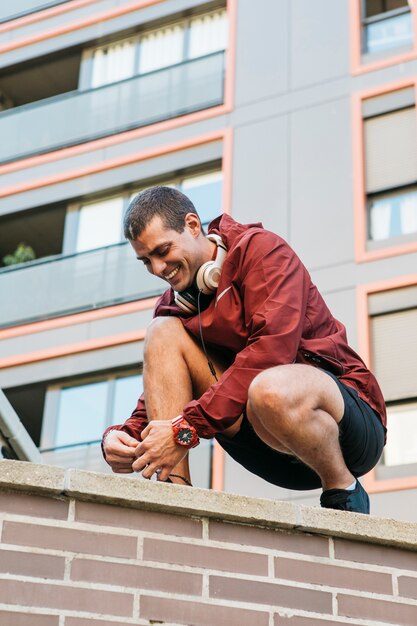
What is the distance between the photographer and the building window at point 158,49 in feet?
63.4

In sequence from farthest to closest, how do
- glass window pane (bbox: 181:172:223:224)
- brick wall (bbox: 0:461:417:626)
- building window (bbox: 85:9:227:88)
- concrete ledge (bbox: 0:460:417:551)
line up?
1. building window (bbox: 85:9:227:88)
2. glass window pane (bbox: 181:172:223:224)
3. concrete ledge (bbox: 0:460:417:551)
4. brick wall (bbox: 0:461:417:626)

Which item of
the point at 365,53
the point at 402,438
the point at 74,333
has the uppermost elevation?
the point at 365,53

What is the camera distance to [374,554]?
3535mm

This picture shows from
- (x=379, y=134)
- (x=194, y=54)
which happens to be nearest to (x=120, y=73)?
(x=194, y=54)

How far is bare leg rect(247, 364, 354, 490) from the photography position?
11.9 feet

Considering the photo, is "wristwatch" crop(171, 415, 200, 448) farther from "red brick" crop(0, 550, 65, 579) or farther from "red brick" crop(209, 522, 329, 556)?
"red brick" crop(0, 550, 65, 579)

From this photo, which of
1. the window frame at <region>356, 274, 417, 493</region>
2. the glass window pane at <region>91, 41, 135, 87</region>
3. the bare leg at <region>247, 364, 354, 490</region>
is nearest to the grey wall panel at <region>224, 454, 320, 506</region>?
the window frame at <region>356, 274, 417, 493</region>

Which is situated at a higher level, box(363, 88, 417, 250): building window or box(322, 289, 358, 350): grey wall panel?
box(363, 88, 417, 250): building window

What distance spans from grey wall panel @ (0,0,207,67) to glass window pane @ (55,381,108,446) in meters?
6.57

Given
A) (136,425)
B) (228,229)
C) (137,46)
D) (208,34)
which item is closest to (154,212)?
(228,229)

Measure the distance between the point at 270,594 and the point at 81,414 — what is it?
1390 cm

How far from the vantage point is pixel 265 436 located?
151 inches

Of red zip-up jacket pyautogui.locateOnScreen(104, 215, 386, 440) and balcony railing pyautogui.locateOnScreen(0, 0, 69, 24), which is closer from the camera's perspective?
red zip-up jacket pyautogui.locateOnScreen(104, 215, 386, 440)

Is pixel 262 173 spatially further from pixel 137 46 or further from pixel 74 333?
pixel 137 46
